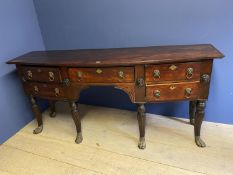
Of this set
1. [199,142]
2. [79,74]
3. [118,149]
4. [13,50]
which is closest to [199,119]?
[199,142]

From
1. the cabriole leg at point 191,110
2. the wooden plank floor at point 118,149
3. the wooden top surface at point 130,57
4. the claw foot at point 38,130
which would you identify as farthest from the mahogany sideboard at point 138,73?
the claw foot at point 38,130

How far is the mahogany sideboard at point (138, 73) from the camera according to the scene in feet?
4.50

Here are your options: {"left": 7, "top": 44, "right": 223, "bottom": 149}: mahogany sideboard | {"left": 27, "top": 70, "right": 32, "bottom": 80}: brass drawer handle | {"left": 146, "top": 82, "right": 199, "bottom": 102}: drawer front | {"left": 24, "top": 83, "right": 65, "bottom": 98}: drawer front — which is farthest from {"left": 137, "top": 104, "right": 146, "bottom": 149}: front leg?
{"left": 27, "top": 70, "right": 32, "bottom": 80}: brass drawer handle

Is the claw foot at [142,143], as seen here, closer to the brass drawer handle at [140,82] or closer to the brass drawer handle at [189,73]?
the brass drawer handle at [140,82]

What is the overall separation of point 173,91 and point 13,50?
149 cm

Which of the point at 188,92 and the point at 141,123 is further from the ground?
the point at 188,92

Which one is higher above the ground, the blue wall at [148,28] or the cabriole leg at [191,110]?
the blue wall at [148,28]

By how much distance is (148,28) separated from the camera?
175cm

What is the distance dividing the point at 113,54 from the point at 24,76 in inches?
31.1

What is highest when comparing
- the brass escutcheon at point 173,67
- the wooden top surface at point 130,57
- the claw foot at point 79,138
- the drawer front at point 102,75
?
the wooden top surface at point 130,57

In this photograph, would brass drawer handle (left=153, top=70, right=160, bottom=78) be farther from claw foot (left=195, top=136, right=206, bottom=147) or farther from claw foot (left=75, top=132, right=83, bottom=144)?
claw foot (left=75, top=132, right=83, bottom=144)

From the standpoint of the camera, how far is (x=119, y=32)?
72.8 inches

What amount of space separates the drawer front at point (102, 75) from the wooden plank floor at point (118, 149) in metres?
0.58

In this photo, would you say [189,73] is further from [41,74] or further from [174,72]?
[41,74]
